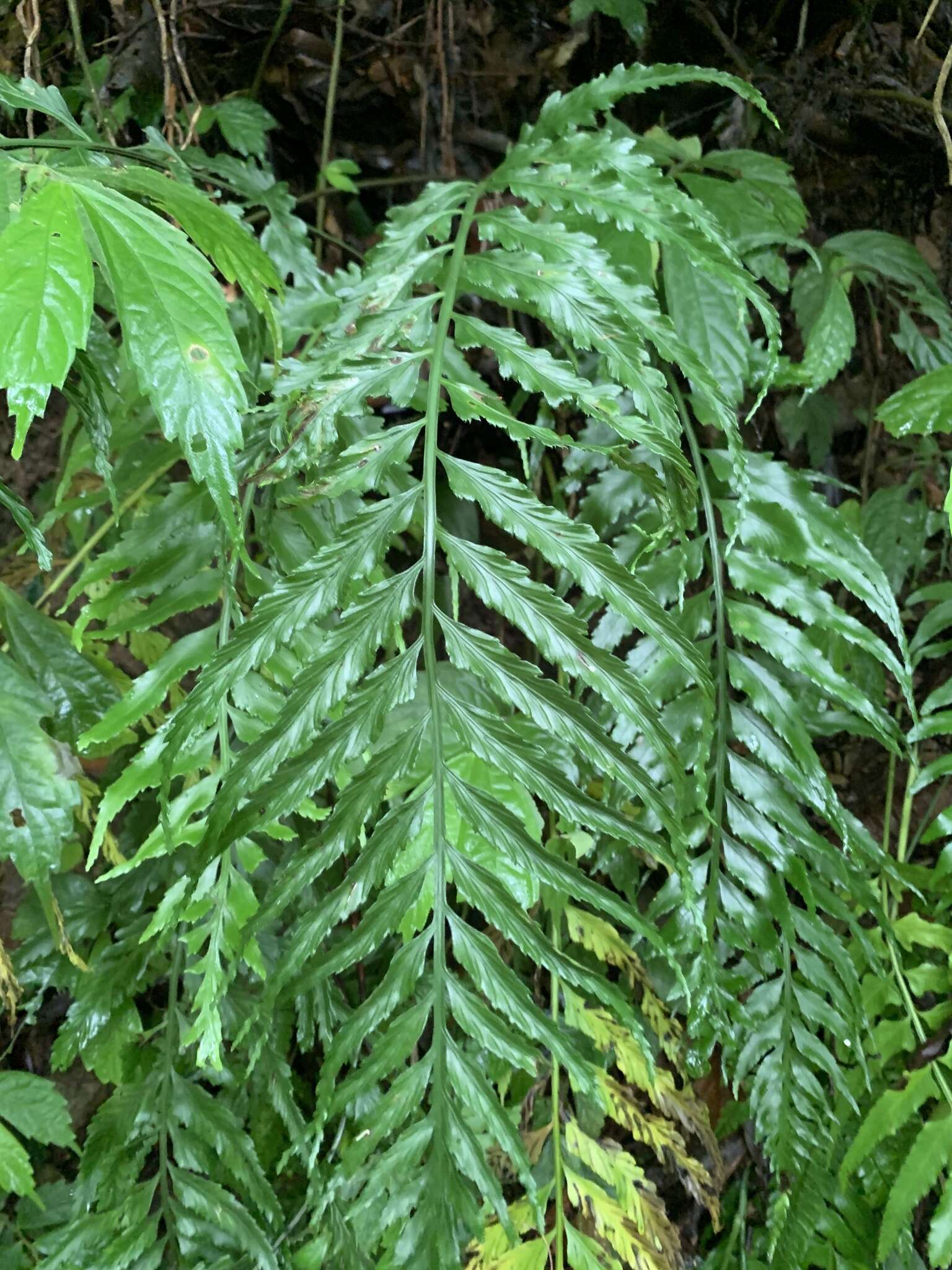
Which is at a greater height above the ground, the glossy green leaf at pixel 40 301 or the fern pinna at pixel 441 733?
the glossy green leaf at pixel 40 301

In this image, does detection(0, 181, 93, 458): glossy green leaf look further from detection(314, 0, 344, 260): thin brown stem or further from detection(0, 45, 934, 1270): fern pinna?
detection(314, 0, 344, 260): thin brown stem

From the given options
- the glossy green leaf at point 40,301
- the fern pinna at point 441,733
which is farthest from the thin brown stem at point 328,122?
the glossy green leaf at point 40,301

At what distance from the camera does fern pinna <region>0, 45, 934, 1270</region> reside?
57 cm

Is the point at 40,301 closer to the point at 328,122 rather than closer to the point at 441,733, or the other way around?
the point at 441,733

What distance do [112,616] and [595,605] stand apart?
613mm

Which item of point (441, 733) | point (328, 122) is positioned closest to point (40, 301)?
point (441, 733)

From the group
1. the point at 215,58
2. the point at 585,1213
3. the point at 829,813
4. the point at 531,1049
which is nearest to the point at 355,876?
the point at 531,1049

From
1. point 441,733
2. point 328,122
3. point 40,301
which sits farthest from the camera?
point 328,122

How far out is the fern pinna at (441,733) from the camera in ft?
1.88

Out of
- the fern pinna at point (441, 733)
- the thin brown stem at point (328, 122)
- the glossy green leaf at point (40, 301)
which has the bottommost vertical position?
the fern pinna at point (441, 733)

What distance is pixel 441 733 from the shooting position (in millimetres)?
624

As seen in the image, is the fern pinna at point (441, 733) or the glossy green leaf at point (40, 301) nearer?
the glossy green leaf at point (40, 301)

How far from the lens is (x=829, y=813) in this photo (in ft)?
2.66

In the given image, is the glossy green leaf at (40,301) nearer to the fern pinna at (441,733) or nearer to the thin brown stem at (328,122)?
the fern pinna at (441,733)
